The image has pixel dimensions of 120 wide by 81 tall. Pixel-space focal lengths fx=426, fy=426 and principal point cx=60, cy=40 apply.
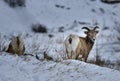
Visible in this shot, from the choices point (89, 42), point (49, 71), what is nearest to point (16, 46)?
point (89, 42)

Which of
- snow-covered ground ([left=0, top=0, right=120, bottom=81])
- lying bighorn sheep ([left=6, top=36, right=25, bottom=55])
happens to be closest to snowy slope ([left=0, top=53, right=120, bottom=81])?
snow-covered ground ([left=0, top=0, right=120, bottom=81])

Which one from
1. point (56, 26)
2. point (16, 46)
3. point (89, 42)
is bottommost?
point (56, 26)

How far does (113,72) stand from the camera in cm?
691

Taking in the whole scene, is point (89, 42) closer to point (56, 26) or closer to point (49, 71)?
point (49, 71)

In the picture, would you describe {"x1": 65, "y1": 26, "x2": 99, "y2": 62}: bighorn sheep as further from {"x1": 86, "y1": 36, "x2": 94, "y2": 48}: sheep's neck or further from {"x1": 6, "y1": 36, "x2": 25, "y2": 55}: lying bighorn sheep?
{"x1": 6, "y1": 36, "x2": 25, "y2": 55}: lying bighorn sheep

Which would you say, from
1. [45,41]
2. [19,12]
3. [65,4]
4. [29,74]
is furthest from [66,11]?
[29,74]

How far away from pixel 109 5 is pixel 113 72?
18004 mm

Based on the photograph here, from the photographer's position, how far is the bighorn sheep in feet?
37.4

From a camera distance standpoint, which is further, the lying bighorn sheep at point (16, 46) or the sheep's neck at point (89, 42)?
the sheep's neck at point (89, 42)

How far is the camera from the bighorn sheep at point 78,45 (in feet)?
37.4

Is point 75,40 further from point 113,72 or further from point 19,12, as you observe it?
point 19,12

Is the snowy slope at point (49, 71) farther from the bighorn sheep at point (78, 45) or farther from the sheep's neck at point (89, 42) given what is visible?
the sheep's neck at point (89, 42)

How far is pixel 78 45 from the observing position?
11.7 m

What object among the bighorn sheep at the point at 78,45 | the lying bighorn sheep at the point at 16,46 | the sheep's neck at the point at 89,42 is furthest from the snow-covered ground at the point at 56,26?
the lying bighorn sheep at the point at 16,46
